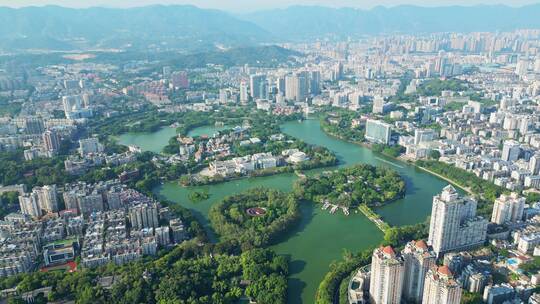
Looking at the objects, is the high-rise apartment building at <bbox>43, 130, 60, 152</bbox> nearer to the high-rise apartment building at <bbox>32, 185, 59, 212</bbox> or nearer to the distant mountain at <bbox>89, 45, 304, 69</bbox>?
the high-rise apartment building at <bbox>32, 185, 59, 212</bbox>

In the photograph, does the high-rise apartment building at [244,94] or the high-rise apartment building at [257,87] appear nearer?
the high-rise apartment building at [244,94]

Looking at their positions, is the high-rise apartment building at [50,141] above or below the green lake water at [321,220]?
above

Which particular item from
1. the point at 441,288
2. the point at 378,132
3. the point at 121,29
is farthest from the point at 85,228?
the point at 121,29

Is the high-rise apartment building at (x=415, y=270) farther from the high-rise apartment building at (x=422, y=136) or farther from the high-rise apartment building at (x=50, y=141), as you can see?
the high-rise apartment building at (x=50, y=141)

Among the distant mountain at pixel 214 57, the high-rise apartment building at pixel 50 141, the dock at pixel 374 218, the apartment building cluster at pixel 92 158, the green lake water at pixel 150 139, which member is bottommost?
the green lake water at pixel 150 139

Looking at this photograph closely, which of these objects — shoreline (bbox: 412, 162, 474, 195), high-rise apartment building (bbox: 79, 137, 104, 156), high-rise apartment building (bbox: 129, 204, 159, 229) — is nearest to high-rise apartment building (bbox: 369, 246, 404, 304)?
high-rise apartment building (bbox: 129, 204, 159, 229)

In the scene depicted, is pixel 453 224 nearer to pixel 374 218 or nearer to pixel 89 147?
pixel 374 218

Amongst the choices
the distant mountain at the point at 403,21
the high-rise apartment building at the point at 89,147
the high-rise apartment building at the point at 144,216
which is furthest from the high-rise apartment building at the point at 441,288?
the distant mountain at the point at 403,21
